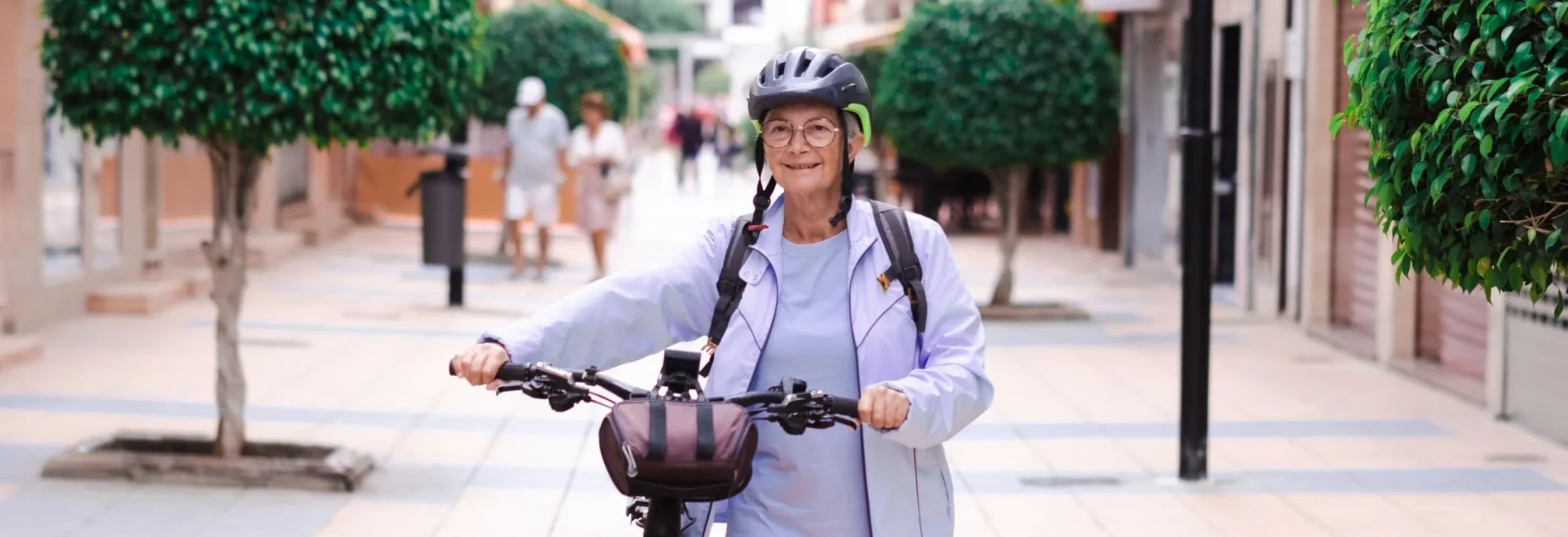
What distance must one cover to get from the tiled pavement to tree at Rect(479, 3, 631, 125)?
223 inches

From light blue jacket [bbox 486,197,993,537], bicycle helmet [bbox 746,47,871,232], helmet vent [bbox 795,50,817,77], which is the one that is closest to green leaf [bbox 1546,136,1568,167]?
light blue jacket [bbox 486,197,993,537]

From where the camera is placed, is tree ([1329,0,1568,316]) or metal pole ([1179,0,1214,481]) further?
metal pole ([1179,0,1214,481])

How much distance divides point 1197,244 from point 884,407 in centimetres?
563

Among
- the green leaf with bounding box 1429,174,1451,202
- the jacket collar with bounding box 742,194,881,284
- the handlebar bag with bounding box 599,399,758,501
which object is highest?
the green leaf with bounding box 1429,174,1451,202

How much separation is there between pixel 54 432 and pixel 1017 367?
587 cm

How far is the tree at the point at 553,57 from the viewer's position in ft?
72.2

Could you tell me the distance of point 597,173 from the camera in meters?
18.8

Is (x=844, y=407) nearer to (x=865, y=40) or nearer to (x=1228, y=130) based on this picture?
(x=1228, y=130)

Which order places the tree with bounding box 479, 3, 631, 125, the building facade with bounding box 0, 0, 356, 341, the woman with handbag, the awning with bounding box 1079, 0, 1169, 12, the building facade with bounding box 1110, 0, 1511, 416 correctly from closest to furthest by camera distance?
the building facade with bounding box 1110, 0, 1511, 416 < the building facade with bounding box 0, 0, 356, 341 < the woman with handbag < the awning with bounding box 1079, 0, 1169, 12 < the tree with bounding box 479, 3, 631, 125

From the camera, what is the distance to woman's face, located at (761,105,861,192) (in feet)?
13.3

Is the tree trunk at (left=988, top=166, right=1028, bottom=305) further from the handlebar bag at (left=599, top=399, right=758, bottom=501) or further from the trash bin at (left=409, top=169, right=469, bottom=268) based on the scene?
the handlebar bag at (left=599, top=399, right=758, bottom=501)

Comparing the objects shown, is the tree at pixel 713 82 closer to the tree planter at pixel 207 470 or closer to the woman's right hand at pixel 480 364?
the tree planter at pixel 207 470

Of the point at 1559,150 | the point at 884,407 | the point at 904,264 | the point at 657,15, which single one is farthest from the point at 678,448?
the point at 657,15

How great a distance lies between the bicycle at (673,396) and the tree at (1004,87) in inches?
499
